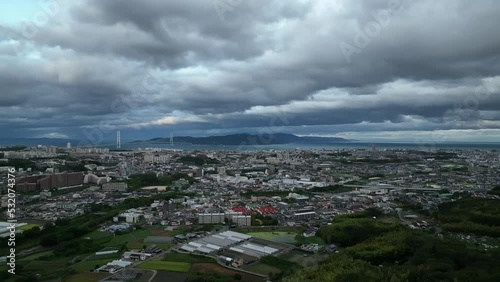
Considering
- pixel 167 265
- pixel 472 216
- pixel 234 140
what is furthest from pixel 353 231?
pixel 234 140

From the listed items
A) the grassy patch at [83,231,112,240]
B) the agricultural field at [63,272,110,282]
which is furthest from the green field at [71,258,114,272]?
the grassy patch at [83,231,112,240]

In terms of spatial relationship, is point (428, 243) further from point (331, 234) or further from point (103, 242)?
point (103, 242)

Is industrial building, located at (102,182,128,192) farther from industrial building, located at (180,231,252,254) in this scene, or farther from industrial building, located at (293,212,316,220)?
industrial building, located at (180,231,252,254)

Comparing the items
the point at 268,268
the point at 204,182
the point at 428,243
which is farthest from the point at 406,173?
the point at 268,268

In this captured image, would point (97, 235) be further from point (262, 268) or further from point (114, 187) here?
point (114, 187)

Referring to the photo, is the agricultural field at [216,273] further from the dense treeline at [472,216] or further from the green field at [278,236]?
the dense treeline at [472,216]

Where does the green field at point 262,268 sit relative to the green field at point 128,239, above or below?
below

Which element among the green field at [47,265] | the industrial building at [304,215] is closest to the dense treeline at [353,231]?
the industrial building at [304,215]
